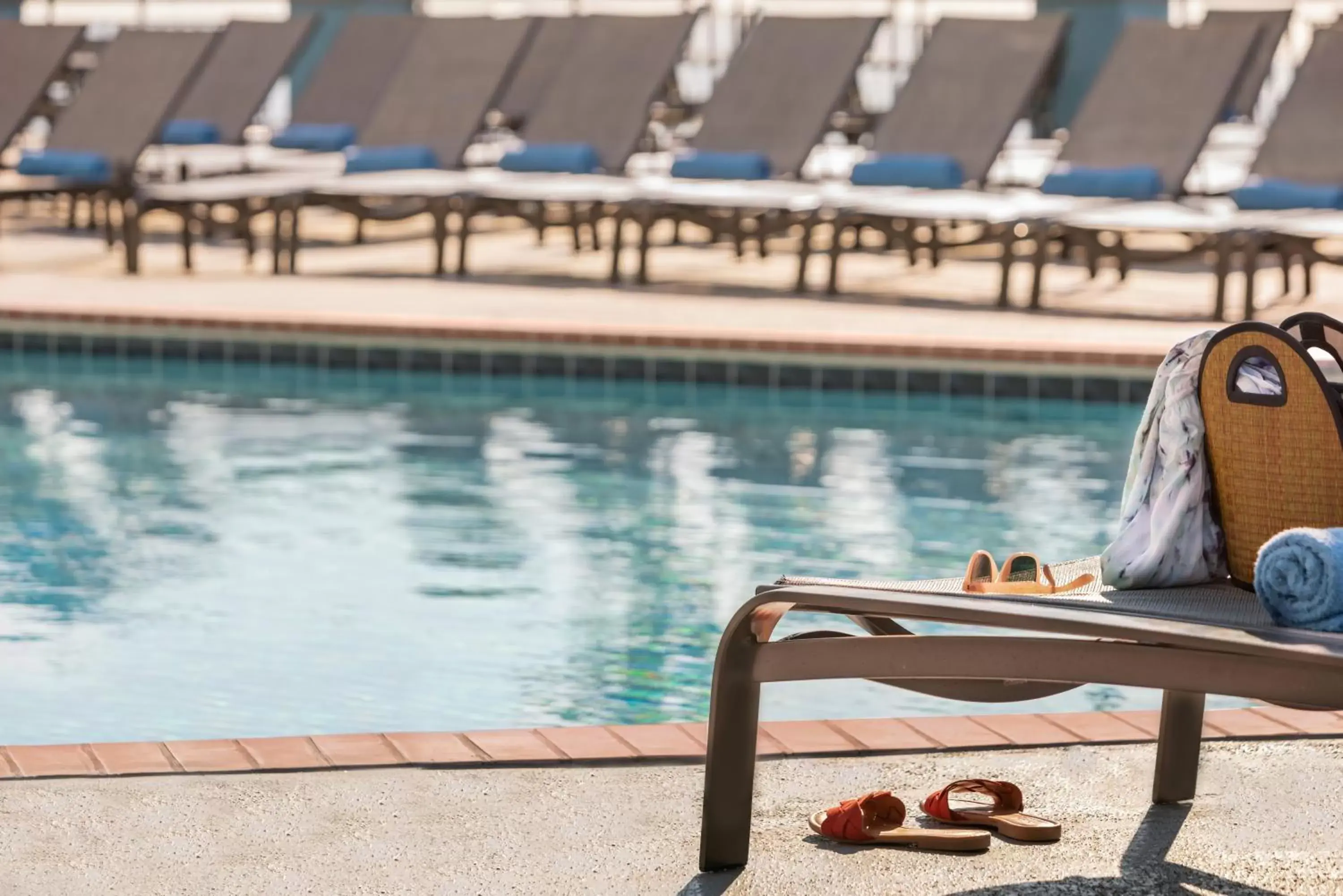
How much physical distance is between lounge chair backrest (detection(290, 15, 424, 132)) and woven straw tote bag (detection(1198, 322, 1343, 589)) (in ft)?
33.9

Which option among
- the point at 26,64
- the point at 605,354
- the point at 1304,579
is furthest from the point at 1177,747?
the point at 26,64

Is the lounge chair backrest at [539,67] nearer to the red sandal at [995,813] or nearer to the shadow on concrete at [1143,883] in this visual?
the red sandal at [995,813]

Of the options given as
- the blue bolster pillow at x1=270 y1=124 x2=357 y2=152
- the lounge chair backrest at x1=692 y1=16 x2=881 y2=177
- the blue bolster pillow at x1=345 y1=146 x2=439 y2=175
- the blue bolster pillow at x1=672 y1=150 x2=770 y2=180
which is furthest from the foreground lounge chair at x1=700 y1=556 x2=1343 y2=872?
the blue bolster pillow at x1=270 y1=124 x2=357 y2=152

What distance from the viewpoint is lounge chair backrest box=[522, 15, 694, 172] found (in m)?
10.4

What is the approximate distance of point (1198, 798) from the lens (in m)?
2.87

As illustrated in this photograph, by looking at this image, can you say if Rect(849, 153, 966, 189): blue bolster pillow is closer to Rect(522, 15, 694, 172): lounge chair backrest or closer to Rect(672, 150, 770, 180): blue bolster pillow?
Rect(672, 150, 770, 180): blue bolster pillow

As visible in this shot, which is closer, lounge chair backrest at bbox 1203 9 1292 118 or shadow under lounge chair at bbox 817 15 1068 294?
shadow under lounge chair at bbox 817 15 1068 294

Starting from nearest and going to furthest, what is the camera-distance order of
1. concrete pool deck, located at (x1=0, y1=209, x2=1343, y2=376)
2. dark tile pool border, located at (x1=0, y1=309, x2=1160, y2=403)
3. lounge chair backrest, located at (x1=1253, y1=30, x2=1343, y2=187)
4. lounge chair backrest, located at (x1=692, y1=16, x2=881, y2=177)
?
dark tile pool border, located at (x1=0, y1=309, x2=1160, y2=403) < concrete pool deck, located at (x1=0, y1=209, x2=1343, y2=376) < lounge chair backrest, located at (x1=1253, y1=30, x2=1343, y2=187) < lounge chair backrest, located at (x1=692, y1=16, x2=881, y2=177)

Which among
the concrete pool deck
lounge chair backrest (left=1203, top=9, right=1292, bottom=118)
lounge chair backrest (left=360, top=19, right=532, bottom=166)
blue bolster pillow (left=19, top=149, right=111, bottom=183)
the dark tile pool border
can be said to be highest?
lounge chair backrest (left=1203, top=9, right=1292, bottom=118)

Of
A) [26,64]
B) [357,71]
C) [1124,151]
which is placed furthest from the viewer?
[357,71]

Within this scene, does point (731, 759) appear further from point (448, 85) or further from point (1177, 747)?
point (448, 85)

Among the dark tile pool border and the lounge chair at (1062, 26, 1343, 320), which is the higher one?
the lounge chair at (1062, 26, 1343, 320)

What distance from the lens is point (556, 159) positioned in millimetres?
10281

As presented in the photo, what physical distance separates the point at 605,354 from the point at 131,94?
4.35 m
